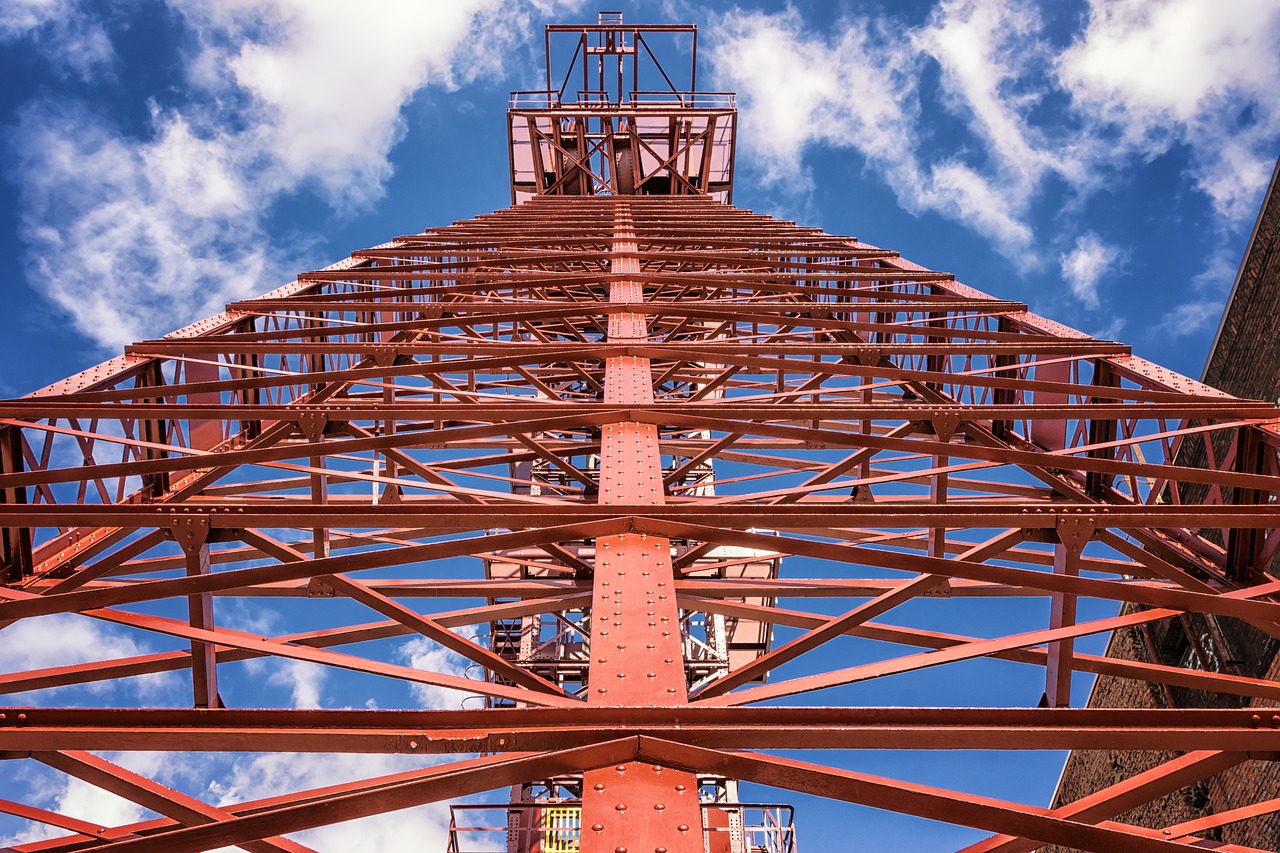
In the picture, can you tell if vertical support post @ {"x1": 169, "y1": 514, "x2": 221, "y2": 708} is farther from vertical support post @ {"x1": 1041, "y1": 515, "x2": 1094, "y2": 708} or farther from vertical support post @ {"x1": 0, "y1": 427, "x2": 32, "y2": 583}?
vertical support post @ {"x1": 1041, "y1": 515, "x2": 1094, "y2": 708}

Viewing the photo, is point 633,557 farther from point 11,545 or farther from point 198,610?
point 11,545

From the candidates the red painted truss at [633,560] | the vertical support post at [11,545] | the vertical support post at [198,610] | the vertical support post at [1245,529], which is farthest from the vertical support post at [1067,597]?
the vertical support post at [11,545]

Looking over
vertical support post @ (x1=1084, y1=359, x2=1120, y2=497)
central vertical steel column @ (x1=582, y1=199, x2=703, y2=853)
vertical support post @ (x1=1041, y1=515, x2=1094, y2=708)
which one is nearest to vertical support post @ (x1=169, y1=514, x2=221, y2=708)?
central vertical steel column @ (x1=582, y1=199, x2=703, y2=853)

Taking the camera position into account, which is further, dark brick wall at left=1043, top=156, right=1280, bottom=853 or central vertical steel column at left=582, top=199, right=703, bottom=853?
dark brick wall at left=1043, top=156, right=1280, bottom=853

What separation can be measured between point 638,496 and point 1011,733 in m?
2.84

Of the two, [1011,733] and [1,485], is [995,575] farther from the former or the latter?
[1,485]

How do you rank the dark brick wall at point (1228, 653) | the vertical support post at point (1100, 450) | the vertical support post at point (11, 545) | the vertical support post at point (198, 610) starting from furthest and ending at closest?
1. the dark brick wall at point (1228, 653)
2. the vertical support post at point (1100, 450)
3. the vertical support post at point (11, 545)
4. the vertical support post at point (198, 610)

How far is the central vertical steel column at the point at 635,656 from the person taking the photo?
377cm

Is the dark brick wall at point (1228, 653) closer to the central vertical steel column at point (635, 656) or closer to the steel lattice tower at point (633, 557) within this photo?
the steel lattice tower at point (633, 557)

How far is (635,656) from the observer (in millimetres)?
4918

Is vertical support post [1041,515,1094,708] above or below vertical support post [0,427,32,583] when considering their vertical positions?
below

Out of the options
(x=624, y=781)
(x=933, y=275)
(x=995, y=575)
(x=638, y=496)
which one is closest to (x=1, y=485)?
(x=638, y=496)

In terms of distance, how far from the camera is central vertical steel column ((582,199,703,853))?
377 centimetres

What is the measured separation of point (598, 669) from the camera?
4.82m
